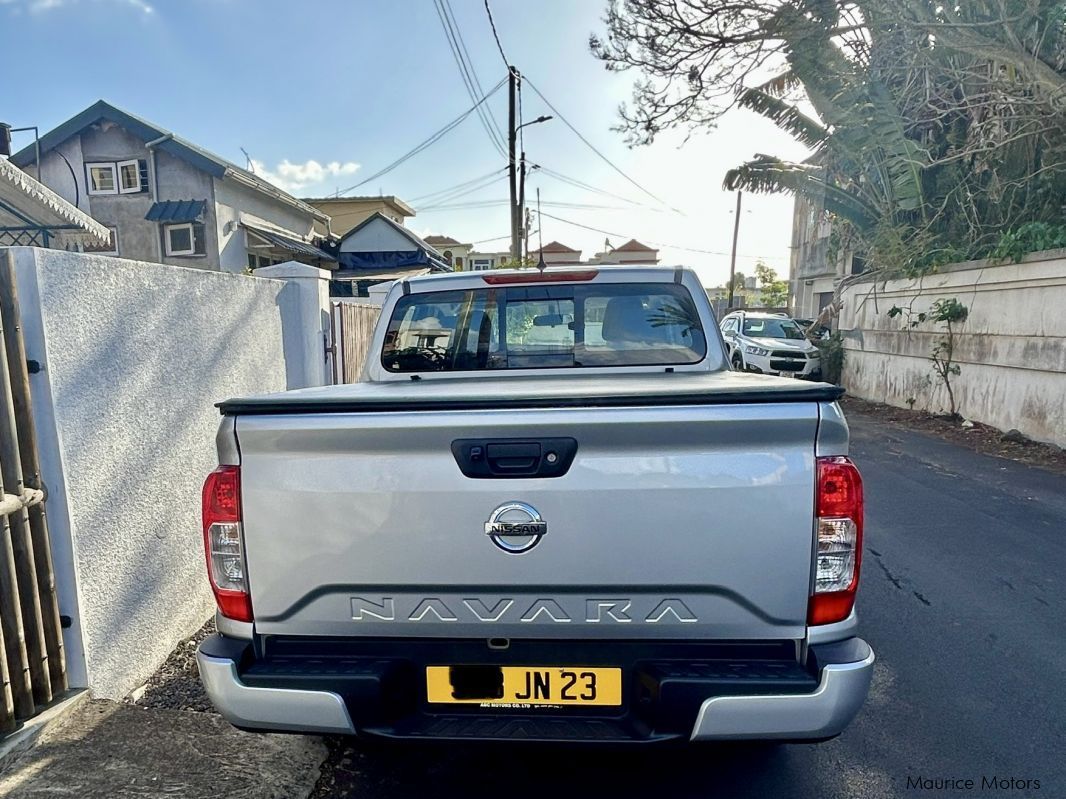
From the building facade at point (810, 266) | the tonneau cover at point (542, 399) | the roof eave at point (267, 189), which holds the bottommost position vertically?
the tonneau cover at point (542, 399)

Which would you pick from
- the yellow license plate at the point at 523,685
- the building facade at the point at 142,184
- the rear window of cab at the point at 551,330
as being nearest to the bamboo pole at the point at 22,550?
the rear window of cab at the point at 551,330

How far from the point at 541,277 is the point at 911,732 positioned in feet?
8.65

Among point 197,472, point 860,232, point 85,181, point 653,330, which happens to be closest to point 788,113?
point 860,232

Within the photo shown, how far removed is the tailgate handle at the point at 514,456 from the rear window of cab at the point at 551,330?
1.37 meters

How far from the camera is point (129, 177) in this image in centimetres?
1861

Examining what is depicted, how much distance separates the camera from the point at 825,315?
1531cm

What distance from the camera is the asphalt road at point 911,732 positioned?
2352 mm

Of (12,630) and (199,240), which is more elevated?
(199,240)

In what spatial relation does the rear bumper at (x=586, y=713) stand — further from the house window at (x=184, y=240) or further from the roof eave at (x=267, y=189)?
the roof eave at (x=267, y=189)

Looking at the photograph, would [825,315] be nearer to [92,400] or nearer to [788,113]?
[788,113]

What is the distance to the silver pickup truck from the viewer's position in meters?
1.75

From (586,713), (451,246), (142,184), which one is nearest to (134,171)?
(142,184)

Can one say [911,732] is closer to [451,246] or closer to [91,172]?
[91,172]

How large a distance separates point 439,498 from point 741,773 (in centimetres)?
171
